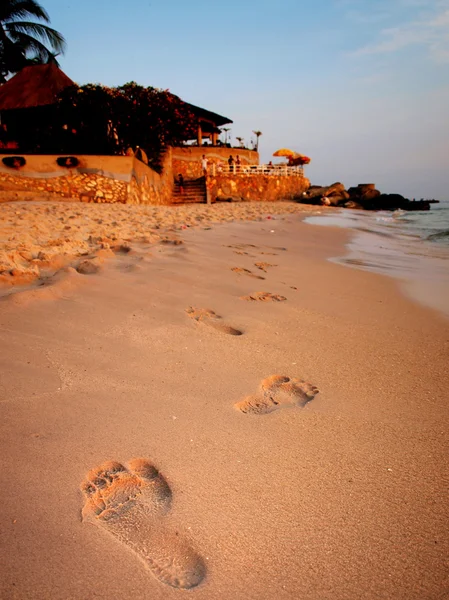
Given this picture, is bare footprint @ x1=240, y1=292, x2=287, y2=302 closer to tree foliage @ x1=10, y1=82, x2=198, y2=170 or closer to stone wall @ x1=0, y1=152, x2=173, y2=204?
stone wall @ x1=0, y1=152, x2=173, y2=204

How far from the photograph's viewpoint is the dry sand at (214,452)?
920 millimetres

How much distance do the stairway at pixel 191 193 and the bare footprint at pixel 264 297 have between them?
1367 cm

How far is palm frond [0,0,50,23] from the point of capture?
18.0m

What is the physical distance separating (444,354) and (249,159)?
94.2ft

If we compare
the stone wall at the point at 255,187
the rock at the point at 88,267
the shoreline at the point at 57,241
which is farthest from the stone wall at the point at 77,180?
the stone wall at the point at 255,187

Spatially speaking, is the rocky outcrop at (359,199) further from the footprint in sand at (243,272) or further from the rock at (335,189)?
the footprint in sand at (243,272)

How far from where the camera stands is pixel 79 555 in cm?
92

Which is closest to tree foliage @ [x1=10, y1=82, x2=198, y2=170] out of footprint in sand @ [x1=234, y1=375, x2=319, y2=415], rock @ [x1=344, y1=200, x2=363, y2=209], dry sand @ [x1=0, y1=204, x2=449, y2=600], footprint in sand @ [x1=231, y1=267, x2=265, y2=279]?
footprint in sand @ [x1=231, y1=267, x2=265, y2=279]

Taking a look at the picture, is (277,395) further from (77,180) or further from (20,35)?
(20,35)

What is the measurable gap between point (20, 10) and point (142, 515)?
24236 mm

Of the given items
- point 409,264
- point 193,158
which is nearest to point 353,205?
point 193,158

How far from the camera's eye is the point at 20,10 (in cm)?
1848

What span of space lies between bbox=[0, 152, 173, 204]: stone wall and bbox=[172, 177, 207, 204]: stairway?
5504mm

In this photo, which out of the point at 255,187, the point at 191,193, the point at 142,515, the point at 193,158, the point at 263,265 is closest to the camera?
the point at 142,515
